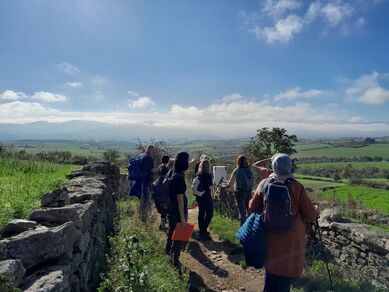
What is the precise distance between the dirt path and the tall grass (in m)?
0.67

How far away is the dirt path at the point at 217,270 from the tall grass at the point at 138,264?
0.67 metres

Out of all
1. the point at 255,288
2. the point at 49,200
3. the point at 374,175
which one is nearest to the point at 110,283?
the point at 49,200

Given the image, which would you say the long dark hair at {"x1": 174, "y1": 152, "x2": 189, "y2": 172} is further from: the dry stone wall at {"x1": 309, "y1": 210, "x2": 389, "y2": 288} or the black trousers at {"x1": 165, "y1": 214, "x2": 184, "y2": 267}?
the dry stone wall at {"x1": 309, "y1": 210, "x2": 389, "y2": 288}

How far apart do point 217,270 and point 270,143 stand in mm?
12520

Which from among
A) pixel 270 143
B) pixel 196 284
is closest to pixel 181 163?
pixel 196 284

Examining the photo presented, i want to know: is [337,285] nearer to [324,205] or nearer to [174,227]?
[174,227]

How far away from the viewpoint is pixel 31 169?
8.20 metres

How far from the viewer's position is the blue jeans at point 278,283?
14.1ft

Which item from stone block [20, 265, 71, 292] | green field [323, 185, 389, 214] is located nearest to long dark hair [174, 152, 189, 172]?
stone block [20, 265, 71, 292]

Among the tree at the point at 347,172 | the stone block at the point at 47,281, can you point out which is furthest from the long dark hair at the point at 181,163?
the tree at the point at 347,172

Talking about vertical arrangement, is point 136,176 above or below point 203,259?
above

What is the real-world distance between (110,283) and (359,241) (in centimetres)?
548

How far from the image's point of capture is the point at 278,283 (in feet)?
→ 14.3

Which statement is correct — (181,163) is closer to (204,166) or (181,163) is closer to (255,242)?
(204,166)
